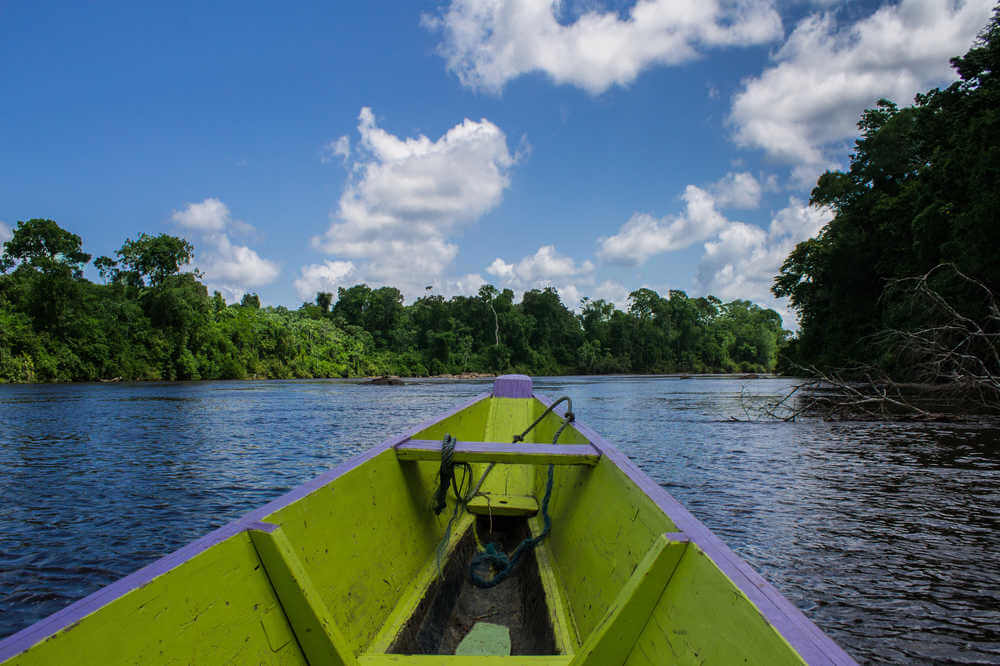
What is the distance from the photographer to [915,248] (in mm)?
18859

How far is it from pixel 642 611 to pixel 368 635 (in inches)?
45.9

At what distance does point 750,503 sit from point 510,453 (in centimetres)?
441

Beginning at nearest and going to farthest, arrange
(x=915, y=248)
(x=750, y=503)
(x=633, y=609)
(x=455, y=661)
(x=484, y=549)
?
(x=633, y=609), (x=455, y=661), (x=484, y=549), (x=750, y=503), (x=915, y=248)

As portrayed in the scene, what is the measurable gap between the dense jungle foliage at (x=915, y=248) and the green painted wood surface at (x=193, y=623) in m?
11.0

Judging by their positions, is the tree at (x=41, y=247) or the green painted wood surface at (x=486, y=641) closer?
the green painted wood surface at (x=486, y=641)

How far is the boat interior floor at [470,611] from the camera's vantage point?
239 centimetres

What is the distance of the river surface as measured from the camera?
3467 millimetres

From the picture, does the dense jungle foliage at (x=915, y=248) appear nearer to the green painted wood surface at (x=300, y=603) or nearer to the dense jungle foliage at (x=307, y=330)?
the green painted wood surface at (x=300, y=603)

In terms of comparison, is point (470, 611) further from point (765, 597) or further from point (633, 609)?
point (765, 597)

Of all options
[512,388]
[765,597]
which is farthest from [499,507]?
[512,388]

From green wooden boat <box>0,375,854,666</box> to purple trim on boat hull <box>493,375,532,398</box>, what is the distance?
3.31 m

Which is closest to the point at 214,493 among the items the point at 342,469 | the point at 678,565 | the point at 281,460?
the point at 281,460

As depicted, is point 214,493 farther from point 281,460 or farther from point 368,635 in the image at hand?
point 368,635

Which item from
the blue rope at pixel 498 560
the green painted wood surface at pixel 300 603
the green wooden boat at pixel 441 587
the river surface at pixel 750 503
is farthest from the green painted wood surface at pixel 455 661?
the river surface at pixel 750 503
